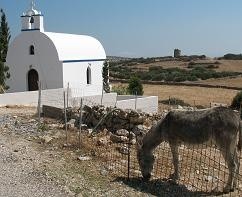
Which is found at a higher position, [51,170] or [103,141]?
[103,141]

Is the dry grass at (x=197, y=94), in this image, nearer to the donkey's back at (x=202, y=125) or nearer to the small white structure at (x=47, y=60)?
the small white structure at (x=47, y=60)

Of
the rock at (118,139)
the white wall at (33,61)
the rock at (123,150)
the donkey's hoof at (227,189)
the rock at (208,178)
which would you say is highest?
the white wall at (33,61)

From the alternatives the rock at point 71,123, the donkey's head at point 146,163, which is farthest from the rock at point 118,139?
the donkey's head at point 146,163

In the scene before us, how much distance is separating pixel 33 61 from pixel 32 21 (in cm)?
298

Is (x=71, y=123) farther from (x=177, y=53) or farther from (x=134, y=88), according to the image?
Result: (x=177, y=53)

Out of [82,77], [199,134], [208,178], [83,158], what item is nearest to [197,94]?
[82,77]

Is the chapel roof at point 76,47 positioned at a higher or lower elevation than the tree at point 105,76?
higher

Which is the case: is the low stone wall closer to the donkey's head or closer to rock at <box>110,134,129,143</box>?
rock at <box>110,134,129,143</box>

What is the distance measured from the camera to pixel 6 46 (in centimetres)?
3375

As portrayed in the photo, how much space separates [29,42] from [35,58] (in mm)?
1254

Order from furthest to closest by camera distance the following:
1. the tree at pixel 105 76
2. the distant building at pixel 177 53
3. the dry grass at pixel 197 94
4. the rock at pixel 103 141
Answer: the distant building at pixel 177 53 < the dry grass at pixel 197 94 < the tree at pixel 105 76 < the rock at pixel 103 141

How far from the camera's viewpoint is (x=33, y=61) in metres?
31.3

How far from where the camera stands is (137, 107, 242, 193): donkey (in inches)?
426

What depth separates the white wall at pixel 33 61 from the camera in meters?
30.2
